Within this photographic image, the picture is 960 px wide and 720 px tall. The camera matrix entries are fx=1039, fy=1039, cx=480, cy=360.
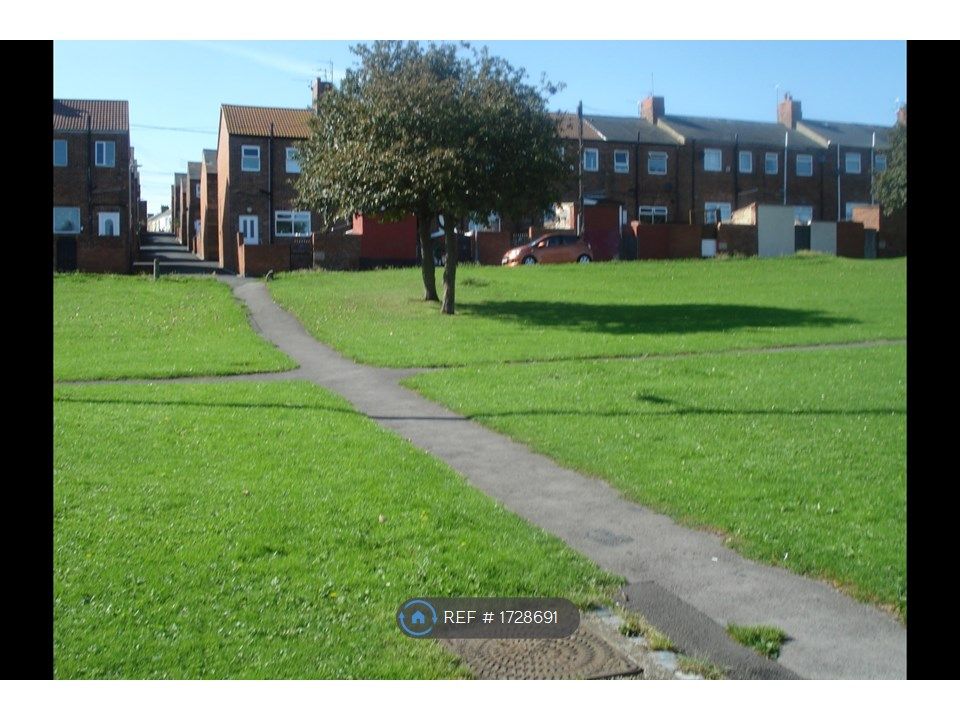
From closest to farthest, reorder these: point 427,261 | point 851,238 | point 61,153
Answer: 1. point 61,153
2. point 851,238
3. point 427,261

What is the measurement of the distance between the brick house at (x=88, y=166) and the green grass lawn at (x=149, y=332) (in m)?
2.27

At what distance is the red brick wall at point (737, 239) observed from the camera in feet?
91.1

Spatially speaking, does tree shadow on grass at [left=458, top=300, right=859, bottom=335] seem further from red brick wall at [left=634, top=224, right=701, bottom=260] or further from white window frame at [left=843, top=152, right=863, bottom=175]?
white window frame at [left=843, top=152, right=863, bottom=175]

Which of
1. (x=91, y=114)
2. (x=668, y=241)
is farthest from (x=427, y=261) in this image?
(x=91, y=114)

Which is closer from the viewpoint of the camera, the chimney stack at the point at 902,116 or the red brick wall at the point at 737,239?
the chimney stack at the point at 902,116

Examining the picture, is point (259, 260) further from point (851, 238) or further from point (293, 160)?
point (851, 238)

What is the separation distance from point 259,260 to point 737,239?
14.3m

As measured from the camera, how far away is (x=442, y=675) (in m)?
4.51

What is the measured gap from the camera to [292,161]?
25828 millimetres

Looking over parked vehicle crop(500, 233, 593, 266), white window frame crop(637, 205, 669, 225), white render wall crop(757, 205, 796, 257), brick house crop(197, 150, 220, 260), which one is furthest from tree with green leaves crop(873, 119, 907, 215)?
parked vehicle crop(500, 233, 593, 266)

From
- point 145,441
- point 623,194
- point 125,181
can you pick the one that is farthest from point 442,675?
point 623,194

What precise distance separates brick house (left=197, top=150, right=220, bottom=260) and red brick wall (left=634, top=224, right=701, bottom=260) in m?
15.3

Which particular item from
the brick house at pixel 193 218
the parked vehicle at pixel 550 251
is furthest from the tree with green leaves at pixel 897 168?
the parked vehicle at pixel 550 251

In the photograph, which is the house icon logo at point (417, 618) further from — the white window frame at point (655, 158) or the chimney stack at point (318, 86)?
the white window frame at point (655, 158)
